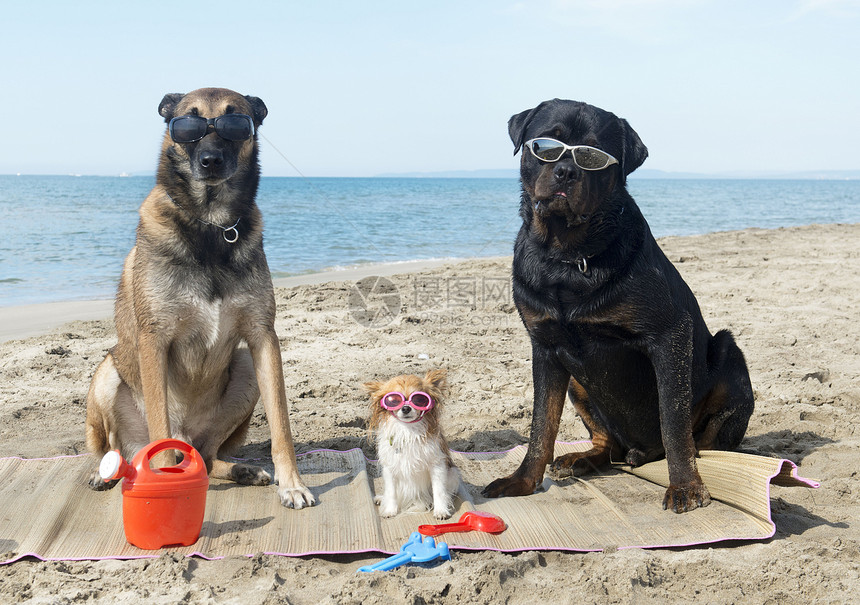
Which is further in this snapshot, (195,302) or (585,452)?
(585,452)

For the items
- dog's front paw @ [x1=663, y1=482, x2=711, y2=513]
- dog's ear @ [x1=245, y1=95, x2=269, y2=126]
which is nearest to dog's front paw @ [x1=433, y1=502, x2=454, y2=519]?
dog's front paw @ [x1=663, y1=482, x2=711, y2=513]

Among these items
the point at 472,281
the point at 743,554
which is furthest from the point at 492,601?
the point at 472,281

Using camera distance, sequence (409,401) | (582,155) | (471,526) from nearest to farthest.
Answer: (471,526) < (409,401) < (582,155)

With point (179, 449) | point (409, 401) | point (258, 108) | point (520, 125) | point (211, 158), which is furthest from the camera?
point (258, 108)

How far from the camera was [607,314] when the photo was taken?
3188 mm

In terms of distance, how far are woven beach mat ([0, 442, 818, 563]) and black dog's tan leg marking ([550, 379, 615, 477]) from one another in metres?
0.08

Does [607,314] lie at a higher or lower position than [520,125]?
lower

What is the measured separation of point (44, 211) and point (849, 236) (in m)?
27.3

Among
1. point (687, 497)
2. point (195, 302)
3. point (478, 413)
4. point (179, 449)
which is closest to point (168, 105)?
point (195, 302)

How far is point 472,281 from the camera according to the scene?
31.9 feet

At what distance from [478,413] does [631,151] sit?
2126 mm

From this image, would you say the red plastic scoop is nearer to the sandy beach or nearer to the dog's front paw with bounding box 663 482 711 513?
the sandy beach

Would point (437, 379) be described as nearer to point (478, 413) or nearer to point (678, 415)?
point (678, 415)

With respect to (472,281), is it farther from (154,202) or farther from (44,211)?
(44,211)
